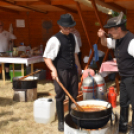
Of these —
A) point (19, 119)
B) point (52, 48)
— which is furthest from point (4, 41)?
point (52, 48)

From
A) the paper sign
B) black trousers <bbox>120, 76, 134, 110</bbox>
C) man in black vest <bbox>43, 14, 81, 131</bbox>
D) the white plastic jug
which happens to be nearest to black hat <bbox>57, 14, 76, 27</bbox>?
man in black vest <bbox>43, 14, 81, 131</bbox>

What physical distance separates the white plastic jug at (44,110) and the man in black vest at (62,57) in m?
0.30

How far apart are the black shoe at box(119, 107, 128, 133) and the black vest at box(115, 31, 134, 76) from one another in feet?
1.85

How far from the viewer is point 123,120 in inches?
123

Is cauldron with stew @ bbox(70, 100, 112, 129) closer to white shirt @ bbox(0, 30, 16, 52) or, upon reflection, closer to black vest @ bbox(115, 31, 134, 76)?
black vest @ bbox(115, 31, 134, 76)

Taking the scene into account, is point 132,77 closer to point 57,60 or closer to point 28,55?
point 57,60

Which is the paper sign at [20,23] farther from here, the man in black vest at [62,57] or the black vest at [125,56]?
the black vest at [125,56]

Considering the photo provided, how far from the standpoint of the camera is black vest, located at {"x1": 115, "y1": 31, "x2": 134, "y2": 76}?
2737 millimetres

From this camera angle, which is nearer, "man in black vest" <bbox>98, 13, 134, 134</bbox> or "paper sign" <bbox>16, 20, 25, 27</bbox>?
"man in black vest" <bbox>98, 13, 134, 134</bbox>

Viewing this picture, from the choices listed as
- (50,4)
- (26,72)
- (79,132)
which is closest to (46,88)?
(26,72)

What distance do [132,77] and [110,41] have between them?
63 cm

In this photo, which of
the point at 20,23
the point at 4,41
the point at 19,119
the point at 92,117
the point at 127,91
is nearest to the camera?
the point at 92,117

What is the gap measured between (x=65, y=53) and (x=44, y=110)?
3.40 ft

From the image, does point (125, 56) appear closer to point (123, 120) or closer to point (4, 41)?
point (123, 120)
